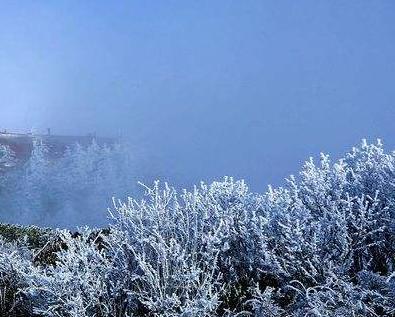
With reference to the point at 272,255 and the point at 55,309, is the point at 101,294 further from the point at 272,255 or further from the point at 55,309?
the point at 272,255

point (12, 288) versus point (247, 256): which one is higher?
point (247, 256)

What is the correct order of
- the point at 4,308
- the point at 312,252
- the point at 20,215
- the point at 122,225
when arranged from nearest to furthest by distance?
the point at 312,252 → the point at 122,225 → the point at 4,308 → the point at 20,215

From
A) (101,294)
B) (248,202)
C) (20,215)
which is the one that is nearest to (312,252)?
(248,202)

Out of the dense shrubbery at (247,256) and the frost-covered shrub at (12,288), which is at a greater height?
the dense shrubbery at (247,256)

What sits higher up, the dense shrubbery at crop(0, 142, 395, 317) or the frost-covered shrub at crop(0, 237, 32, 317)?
the dense shrubbery at crop(0, 142, 395, 317)

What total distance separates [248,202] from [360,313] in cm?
197

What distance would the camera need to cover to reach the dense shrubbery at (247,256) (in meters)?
4.61

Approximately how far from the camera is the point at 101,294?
17.3 ft

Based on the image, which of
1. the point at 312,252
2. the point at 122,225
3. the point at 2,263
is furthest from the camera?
the point at 2,263

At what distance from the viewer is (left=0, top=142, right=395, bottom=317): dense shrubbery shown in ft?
15.1

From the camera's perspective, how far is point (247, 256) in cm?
536

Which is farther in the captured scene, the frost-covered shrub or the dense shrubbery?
the frost-covered shrub

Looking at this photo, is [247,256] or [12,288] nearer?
[247,256]

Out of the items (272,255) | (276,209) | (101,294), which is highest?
(276,209)
